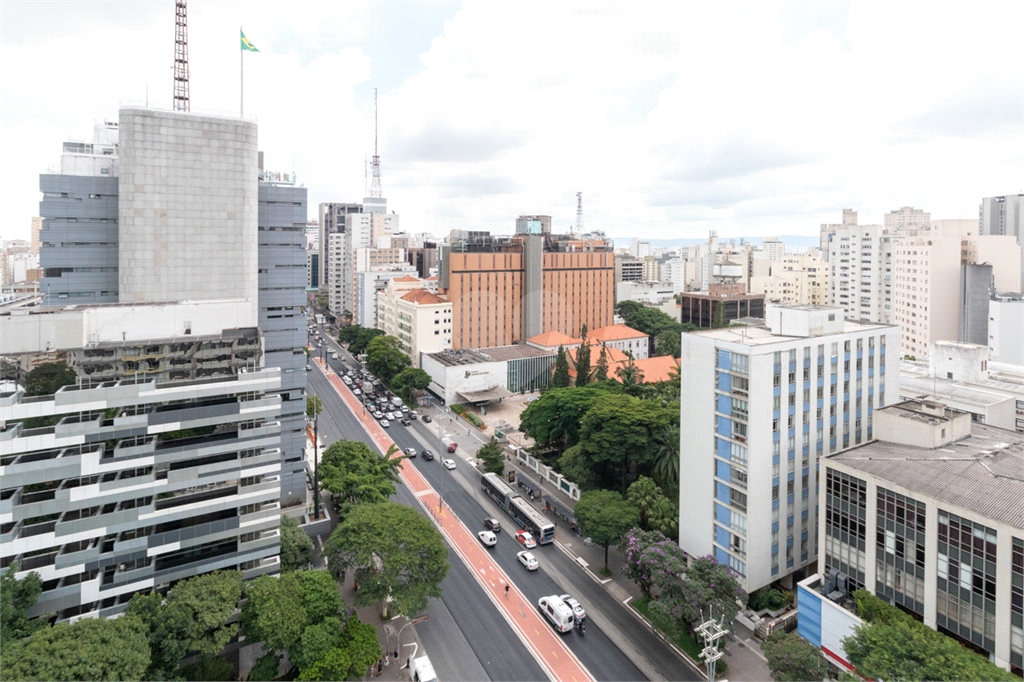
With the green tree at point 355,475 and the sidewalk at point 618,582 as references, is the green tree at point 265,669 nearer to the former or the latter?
the green tree at point 355,475

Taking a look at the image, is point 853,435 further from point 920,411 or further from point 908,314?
point 908,314

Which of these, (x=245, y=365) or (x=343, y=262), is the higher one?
(x=343, y=262)

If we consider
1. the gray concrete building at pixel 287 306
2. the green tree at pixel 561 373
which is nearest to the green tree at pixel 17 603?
the gray concrete building at pixel 287 306

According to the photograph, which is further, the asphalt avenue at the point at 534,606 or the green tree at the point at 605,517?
the green tree at the point at 605,517

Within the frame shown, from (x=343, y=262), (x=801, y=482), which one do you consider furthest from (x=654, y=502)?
(x=343, y=262)

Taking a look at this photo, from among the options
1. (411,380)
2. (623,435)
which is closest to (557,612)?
(623,435)
